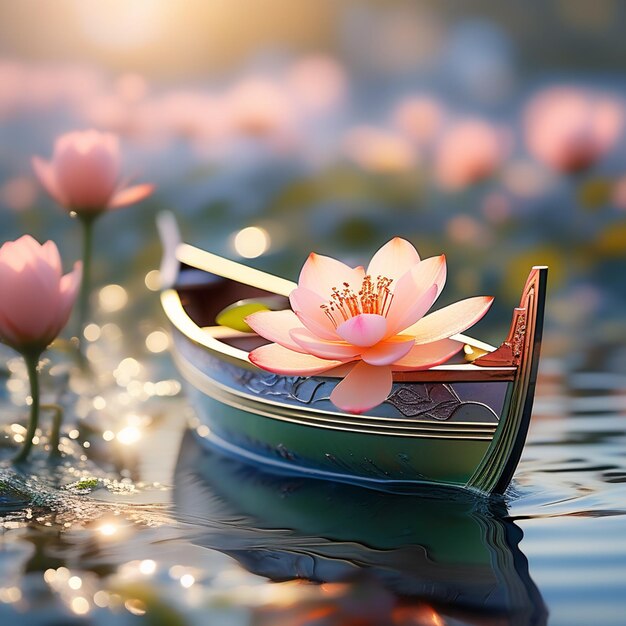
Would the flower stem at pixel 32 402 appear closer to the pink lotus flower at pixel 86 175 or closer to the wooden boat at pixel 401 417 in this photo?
the wooden boat at pixel 401 417

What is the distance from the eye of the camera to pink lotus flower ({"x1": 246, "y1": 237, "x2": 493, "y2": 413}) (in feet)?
2.96

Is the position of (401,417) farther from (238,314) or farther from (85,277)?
(85,277)

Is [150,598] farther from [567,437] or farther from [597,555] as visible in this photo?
[567,437]

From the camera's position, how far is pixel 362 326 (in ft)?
2.90

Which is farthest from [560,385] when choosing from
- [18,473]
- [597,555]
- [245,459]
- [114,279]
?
[114,279]

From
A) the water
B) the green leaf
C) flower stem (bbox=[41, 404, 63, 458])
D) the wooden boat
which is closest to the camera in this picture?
the water

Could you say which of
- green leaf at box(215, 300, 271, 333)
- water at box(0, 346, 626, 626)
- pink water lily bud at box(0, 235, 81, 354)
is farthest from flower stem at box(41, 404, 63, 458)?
green leaf at box(215, 300, 271, 333)

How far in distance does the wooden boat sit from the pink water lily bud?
0.21 metres

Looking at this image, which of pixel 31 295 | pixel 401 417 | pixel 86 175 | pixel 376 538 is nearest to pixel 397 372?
pixel 401 417

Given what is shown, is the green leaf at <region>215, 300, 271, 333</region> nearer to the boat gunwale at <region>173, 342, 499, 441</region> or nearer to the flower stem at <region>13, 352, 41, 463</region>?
the boat gunwale at <region>173, 342, 499, 441</region>

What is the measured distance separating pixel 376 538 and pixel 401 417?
130 mm

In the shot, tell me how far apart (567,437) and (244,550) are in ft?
1.69

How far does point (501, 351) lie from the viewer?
0.90 m

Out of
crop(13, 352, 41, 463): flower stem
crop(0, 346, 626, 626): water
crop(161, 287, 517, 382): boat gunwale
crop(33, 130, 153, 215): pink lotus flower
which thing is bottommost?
crop(0, 346, 626, 626): water
